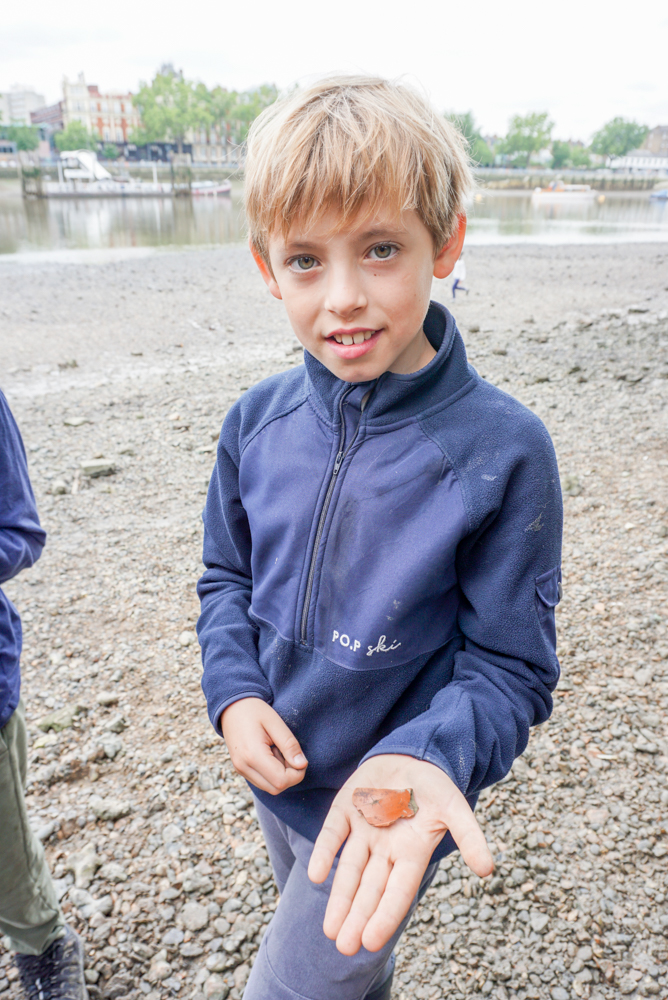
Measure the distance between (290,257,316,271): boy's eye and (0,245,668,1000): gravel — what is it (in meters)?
2.49

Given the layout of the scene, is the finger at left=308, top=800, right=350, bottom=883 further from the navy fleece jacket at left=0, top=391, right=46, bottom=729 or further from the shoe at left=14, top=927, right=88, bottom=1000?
the shoe at left=14, top=927, right=88, bottom=1000

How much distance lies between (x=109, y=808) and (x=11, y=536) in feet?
5.54

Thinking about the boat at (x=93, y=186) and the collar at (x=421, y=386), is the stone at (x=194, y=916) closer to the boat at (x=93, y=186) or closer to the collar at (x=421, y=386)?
the collar at (x=421, y=386)

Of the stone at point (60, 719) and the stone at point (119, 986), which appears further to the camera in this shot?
the stone at point (60, 719)

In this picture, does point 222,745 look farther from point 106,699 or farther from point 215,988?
point 215,988

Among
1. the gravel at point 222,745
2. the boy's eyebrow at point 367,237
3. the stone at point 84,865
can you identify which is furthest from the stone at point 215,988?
the boy's eyebrow at point 367,237

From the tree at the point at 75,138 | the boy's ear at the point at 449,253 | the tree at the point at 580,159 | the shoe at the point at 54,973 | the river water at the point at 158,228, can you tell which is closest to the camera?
the boy's ear at the point at 449,253

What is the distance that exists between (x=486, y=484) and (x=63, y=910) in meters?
2.57

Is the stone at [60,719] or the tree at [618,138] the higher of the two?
the tree at [618,138]

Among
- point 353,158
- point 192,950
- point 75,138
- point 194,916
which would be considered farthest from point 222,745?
point 75,138

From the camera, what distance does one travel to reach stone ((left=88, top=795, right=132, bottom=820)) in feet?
10.0

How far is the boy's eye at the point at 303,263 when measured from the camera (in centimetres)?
140

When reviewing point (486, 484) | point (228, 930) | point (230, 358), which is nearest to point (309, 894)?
point (486, 484)

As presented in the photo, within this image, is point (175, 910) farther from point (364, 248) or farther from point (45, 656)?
point (364, 248)
